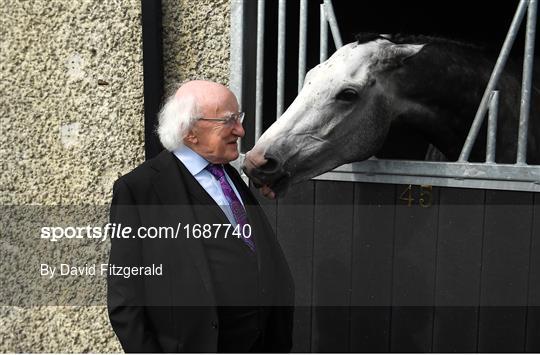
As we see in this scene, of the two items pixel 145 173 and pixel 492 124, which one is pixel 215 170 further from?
pixel 492 124

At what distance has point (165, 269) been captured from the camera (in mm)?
2068

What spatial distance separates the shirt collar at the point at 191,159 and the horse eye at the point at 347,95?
2.13ft

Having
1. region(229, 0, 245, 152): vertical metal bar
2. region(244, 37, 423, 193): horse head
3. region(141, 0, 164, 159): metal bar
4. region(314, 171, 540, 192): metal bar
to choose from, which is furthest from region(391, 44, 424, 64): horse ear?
region(141, 0, 164, 159): metal bar

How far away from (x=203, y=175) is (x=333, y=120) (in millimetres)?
616

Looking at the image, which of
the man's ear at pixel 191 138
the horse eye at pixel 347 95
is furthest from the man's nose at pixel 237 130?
the horse eye at pixel 347 95

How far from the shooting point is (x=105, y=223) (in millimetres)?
3387

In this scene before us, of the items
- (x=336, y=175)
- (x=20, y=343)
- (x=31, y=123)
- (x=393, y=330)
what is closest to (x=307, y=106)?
(x=336, y=175)

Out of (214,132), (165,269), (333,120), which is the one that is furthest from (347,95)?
(165,269)

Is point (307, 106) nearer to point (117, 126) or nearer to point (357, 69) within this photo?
point (357, 69)

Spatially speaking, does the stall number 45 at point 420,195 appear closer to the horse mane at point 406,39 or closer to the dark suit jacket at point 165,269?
the horse mane at point 406,39

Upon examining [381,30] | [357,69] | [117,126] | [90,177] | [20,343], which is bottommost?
[20,343]

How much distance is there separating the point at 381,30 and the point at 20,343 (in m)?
2.60

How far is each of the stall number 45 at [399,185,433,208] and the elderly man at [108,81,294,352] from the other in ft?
2.58

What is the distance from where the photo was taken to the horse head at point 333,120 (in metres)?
2.48
